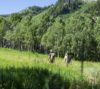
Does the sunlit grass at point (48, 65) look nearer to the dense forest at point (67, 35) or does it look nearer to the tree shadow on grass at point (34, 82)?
the tree shadow on grass at point (34, 82)

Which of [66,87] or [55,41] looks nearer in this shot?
[66,87]

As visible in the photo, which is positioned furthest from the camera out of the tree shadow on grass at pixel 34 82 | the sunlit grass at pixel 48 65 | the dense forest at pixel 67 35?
the dense forest at pixel 67 35

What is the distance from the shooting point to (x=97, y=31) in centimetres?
9050

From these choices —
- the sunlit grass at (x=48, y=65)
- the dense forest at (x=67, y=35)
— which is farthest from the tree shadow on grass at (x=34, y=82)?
the dense forest at (x=67, y=35)

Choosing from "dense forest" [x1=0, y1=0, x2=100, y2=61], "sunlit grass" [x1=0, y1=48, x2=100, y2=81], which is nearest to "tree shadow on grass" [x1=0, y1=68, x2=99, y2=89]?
"sunlit grass" [x1=0, y1=48, x2=100, y2=81]

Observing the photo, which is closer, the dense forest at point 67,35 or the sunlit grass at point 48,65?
the sunlit grass at point 48,65

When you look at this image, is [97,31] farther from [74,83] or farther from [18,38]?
[74,83]

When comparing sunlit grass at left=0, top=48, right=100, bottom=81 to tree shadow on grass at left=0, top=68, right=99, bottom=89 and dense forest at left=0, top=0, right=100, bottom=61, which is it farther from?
dense forest at left=0, top=0, right=100, bottom=61

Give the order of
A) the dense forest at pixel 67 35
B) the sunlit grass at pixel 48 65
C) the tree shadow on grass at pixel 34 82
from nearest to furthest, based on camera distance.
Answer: the tree shadow on grass at pixel 34 82 → the sunlit grass at pixel 48 65 → the dense forest at pixel 67 35

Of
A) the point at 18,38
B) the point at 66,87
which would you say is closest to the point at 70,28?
the point at 18,38

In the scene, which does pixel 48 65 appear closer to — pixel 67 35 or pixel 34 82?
pixel 34 82

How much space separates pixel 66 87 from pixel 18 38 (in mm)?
118682

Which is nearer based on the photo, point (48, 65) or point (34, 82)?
point (34, 82)

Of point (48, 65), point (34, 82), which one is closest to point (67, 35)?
point (48, 65)
